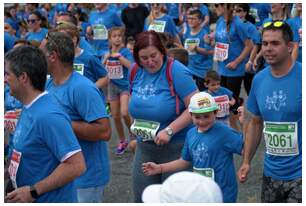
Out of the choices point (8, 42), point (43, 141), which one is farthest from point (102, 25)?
point (43, 141)

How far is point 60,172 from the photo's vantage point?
128 inches

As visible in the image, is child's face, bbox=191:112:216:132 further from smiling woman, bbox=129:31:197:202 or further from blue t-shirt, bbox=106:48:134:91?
blue t-shirt, bbox=106:48:134:91

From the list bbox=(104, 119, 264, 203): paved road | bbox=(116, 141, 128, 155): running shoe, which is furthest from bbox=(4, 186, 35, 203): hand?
bbox=(116, 141, 128, 155): running shoe

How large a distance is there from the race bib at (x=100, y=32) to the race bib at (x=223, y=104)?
394 cm

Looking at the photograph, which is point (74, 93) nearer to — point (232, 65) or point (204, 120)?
point (204, 120)

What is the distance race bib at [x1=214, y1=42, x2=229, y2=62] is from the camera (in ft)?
27.0

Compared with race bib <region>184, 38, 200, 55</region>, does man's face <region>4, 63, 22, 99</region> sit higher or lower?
higher

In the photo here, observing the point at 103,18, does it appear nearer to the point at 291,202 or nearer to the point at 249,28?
the point at 249,28

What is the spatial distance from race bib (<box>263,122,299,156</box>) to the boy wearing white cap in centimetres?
21

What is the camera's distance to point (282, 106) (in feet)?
13.4

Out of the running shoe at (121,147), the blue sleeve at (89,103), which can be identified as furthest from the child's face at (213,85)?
the blue sleeve at (89,103)

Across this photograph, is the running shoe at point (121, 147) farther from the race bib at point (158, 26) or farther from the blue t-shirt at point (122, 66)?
the race bib at point (158, 26)

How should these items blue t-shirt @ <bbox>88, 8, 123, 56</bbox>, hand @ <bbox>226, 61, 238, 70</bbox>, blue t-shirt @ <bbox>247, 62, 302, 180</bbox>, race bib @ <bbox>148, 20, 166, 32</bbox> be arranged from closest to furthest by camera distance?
blue t-shirt @ <bbox>247, 62, 302, 180</bbox>, hand @ <bbox>226, 61, 238, 70</bbox>, race bib @ <bbox>148, 20, 166, 32</bbox>, blue t-shirt @ <bbox>88, 8, 123, 56</bbox>

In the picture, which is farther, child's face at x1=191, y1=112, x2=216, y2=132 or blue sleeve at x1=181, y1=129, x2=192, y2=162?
blue sleeve at x1=181, y1=129, x2=192, y2=162
